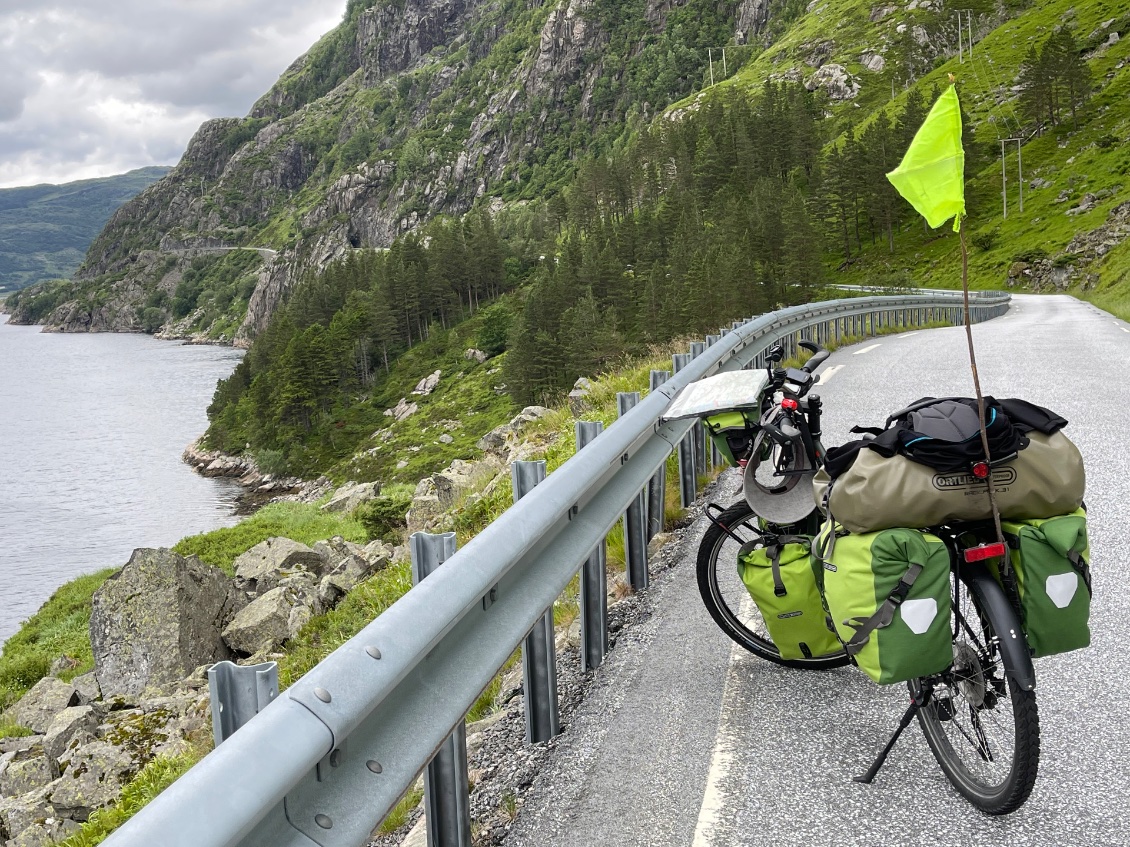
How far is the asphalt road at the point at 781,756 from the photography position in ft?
8.88

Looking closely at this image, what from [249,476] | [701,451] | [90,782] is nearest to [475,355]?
[249,476]

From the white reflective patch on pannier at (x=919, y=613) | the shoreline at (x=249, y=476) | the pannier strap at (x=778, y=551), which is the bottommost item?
the shoreline at (x=249, y=476)

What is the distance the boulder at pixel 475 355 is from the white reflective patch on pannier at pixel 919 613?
9648 centimetres

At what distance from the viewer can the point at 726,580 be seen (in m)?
4.32

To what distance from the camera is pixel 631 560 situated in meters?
5.18

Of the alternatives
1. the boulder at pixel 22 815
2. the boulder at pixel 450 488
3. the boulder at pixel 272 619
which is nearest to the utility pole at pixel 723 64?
the boulder at pixel 450 488

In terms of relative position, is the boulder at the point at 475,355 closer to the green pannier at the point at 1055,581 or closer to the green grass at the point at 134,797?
the green grass at the point at 134,797

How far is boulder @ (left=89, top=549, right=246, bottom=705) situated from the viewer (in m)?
14.0

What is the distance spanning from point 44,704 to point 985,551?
1681 cm

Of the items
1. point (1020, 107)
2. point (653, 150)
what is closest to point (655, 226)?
point (653, 150)

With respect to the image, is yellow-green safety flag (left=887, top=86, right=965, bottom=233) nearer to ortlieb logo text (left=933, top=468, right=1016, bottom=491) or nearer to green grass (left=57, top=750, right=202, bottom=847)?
ortlieb logo text (left=933, top=468, right=1016, bottom=491)

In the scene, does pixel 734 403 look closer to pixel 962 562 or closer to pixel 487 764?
pixel 962 562

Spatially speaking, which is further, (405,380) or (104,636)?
(405,380)

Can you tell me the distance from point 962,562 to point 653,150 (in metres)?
120
